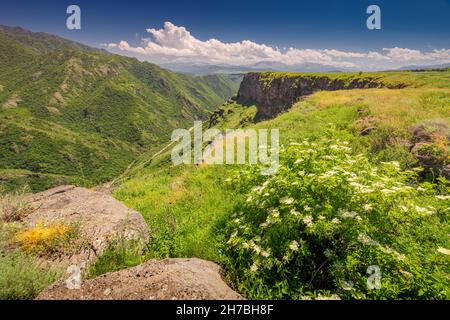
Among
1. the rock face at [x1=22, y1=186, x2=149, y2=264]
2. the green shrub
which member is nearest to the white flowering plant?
the green shrub

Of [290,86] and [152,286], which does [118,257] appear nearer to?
[152,286]

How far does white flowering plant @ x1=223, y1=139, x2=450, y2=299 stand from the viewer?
4.12 metres

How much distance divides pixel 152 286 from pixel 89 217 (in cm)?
429

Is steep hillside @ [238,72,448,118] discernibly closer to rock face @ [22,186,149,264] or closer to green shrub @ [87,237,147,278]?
rock face @ [22,186,149,264]

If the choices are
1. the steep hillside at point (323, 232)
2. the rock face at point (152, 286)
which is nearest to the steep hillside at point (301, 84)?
the steep hillside at point (323, 232)

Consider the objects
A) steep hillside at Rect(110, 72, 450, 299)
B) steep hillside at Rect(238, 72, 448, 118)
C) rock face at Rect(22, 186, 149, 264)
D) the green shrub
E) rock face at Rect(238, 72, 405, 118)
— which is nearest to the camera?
steep hillside at Rect(110, 72, 450, 299)

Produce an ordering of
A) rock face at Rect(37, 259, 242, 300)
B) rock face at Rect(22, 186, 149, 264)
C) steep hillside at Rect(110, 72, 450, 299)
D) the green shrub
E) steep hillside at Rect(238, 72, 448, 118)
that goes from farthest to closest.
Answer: steep hillside at Rect(238, 72, 448, 118)
rock face at Rect(22, 186, 149, 264)
the green shrub
steep hillside at Rect(110, 72, 450, 299)
rock face at Rect(37, 259, 242, 300)

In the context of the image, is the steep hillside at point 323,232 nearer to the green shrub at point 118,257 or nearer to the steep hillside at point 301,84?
the green shrub at point 118,257

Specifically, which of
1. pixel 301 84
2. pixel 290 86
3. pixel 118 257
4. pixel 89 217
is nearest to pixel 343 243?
pixel 118 257

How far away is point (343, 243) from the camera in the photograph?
4930mm

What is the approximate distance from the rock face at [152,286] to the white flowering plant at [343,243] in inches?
32.7

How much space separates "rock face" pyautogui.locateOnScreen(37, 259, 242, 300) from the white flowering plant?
0.83 metres

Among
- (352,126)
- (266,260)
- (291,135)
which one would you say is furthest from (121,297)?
(352,126)
